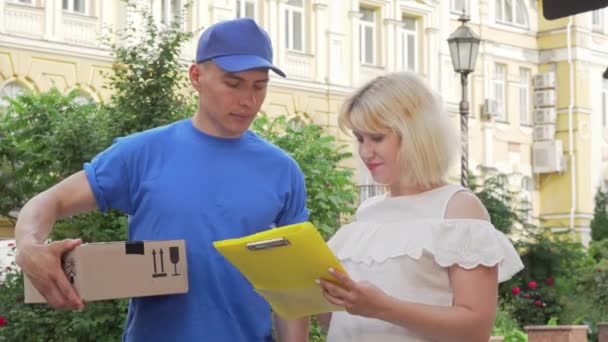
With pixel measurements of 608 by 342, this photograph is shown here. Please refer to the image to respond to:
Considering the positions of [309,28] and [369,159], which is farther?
[309,28]

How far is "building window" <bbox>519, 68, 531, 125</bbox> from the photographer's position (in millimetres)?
36188

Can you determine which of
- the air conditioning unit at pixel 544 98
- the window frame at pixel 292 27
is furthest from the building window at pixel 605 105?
the window frame at pixel 292 27

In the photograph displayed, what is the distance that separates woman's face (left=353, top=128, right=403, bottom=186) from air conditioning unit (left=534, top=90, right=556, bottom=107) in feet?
109

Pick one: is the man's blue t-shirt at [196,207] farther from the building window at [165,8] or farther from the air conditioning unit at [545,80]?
the air conditioning unit at [545,80]

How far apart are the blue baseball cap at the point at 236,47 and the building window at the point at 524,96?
1295 inches

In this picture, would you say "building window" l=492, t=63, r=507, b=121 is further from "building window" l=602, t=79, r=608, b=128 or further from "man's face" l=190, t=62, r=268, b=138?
"man's face" l=190, t=62, r=268, b=138

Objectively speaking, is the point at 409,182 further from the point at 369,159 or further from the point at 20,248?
the point at 20,248

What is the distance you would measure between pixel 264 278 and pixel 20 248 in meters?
0.67

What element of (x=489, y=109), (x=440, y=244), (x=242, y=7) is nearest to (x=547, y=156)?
(x=489, y=109)

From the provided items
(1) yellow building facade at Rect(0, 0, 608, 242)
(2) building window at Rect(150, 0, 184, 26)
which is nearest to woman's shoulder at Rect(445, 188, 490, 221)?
(1) yellow building facade at Rect(0, 0, 608, 242)

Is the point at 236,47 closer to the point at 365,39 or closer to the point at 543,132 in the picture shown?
the point at 365,39

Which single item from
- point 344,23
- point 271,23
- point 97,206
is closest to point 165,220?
point 97,206

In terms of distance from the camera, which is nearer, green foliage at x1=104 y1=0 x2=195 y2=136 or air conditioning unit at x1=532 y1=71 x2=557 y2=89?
green foliage at x1=104 y1=0 x2=195 y2=136

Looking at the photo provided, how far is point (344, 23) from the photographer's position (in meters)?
30.4
